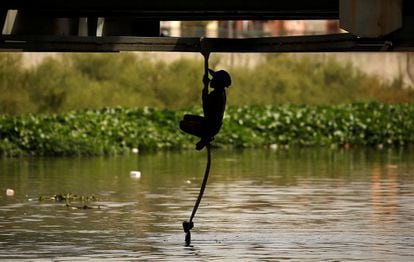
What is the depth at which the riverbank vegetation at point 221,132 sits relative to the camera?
47.7 meters

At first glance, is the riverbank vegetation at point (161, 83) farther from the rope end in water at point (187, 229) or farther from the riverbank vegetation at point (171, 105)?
the rope end in water at point (187, 229)

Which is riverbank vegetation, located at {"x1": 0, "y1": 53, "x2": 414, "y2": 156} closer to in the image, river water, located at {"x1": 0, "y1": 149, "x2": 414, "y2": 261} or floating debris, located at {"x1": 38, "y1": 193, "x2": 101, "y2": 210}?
river water, located at {"x1": 0, "y1": 149, "x2": 414, "y2": 261}

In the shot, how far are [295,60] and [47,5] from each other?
151ft

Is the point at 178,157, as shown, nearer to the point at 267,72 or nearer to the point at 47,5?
the point at 267,72

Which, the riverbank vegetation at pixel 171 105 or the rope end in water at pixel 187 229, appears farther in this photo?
the riverbank vegetation at pixel 171 105

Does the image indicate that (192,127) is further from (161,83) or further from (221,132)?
(161,83)

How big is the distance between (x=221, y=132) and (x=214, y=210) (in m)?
27.7

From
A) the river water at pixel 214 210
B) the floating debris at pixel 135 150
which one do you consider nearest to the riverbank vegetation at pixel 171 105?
the floating debris at pixel 135 150

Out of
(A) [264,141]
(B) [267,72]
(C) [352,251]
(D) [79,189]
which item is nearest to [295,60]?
(B) [267,72]

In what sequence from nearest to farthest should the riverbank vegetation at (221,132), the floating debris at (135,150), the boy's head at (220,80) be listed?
the boy's head at (220,80)
the riverbank vegetation at (221,132)
the floating debris at (135,150)

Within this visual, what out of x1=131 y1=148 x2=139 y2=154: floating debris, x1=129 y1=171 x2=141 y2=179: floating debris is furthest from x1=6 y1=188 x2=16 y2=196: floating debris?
x1=131 y1=148 x2=139 y2=154: floating debris

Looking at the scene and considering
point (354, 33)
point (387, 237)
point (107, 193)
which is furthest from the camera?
point (107, 193)

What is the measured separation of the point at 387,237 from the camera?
2094cm

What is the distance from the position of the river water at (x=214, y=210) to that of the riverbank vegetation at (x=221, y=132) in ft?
9.47
